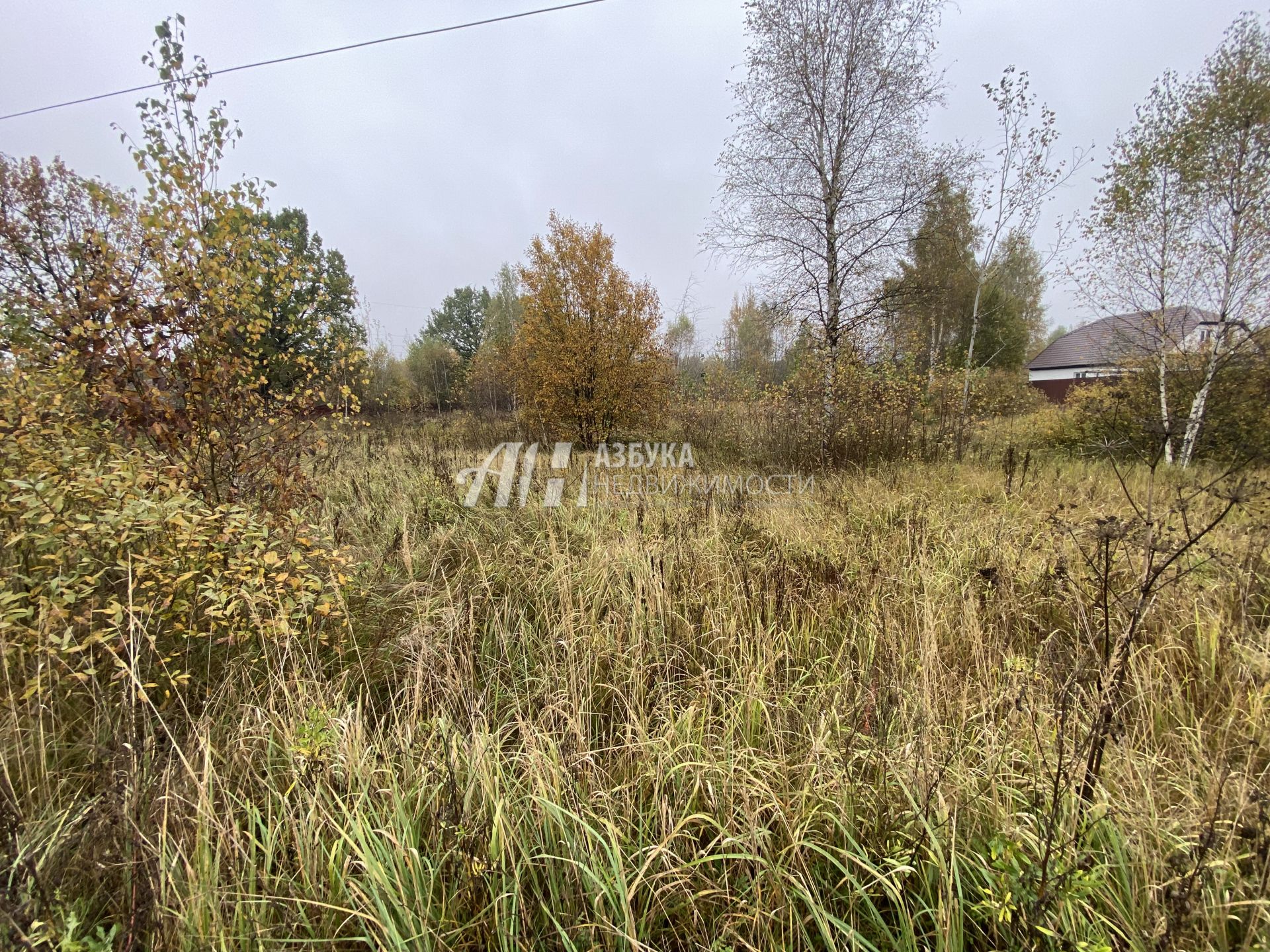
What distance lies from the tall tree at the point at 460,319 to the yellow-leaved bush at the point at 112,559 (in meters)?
33.2

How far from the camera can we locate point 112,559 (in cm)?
169

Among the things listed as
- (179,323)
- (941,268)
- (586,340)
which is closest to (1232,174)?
(941,268)

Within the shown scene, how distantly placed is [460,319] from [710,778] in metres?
37.1

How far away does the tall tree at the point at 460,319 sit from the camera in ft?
106

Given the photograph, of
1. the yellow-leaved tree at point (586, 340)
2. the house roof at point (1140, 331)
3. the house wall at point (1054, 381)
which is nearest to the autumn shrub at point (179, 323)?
the yellow-leaved tree at point (586, 340)

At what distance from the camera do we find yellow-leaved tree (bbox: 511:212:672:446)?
840 cm

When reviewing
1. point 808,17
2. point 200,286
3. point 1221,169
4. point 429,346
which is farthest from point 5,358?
point 429,346

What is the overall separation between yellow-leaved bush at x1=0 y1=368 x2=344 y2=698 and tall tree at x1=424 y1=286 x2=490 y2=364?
33177mm

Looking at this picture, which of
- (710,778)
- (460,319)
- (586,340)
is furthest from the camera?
(460,319)

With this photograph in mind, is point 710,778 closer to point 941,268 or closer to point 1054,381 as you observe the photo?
point 941,268

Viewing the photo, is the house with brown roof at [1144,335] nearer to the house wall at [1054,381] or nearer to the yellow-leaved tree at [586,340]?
the yellow-leaved tree at [586,340]

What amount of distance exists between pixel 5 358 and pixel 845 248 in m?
7.83

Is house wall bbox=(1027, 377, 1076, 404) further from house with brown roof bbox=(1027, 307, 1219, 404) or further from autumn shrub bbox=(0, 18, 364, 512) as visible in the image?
autumn shrub bbox=(0, 18, 364, 512)

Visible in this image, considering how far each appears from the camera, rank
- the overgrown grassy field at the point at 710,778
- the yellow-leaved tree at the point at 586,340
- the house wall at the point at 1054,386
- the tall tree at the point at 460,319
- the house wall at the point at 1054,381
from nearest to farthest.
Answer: the overgrown grassy field at the point at 710,778, the yellow-leaved tree at the point at 586,340, the house wall at the point at 1054,381, the house wall at the point at 1054,386, the tall tree at the point at 460,319
